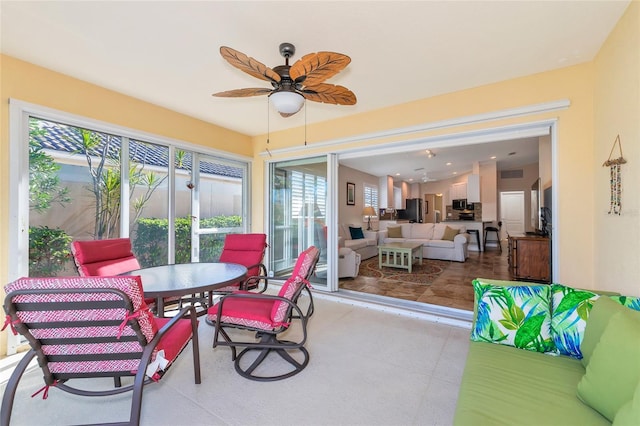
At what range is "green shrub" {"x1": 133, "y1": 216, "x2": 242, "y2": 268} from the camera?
330cm

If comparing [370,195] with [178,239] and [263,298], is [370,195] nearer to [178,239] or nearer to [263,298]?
[178,239]

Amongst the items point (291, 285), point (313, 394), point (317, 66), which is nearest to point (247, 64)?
point (317, 66)

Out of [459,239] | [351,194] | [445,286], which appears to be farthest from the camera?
[351,194]

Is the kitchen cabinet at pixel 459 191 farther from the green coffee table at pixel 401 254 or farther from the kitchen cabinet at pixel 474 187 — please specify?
the green coffee table at pixel 401 254

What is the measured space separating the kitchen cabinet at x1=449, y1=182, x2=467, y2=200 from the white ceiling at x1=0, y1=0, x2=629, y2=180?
7086mm

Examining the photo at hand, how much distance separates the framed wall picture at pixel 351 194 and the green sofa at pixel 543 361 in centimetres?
549

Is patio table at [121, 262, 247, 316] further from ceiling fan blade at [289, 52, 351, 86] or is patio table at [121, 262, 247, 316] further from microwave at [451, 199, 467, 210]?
microwave at [451, 199, 467, 210]

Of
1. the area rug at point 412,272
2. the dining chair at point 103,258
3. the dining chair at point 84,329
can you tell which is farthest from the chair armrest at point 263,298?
the area rug at point 412,272

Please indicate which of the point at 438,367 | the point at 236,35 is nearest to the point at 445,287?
the point at 438,367

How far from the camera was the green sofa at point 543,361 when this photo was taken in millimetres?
996

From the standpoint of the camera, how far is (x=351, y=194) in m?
7.36

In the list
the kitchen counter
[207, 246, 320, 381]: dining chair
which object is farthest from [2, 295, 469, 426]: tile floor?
the kitchen counter

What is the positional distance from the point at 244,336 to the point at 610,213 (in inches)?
131

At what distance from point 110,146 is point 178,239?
1389mm
